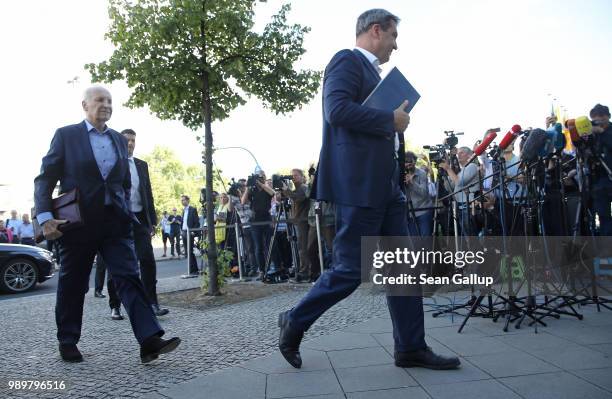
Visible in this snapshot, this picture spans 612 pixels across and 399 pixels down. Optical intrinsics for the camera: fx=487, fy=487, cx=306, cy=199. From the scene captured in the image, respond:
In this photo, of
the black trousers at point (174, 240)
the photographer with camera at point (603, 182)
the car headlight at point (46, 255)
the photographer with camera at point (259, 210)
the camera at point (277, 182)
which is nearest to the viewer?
the photographer with camera at point (603, 182)

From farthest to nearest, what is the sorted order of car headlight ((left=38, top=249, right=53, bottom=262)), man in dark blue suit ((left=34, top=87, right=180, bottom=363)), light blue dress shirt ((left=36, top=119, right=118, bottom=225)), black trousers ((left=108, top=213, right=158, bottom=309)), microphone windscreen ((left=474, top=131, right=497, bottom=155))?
car headlight ((left=38, top=249, right=53, bottom=262))
black trousers ((left=108, top=213, right=158, bottom=309))
microphone windscreen ((left=474, top=131, right=497, bottom=155))
light blue dress shirt ((left=36, top=119, right=118, bottom=225))
man in dark blue suit ((left=34, top=87, right=180, bottom=363))

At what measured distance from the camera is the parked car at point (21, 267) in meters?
10.3

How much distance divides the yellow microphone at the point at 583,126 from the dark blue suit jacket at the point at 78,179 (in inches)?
168

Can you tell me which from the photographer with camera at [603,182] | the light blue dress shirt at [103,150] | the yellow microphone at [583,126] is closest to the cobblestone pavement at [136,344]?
the light blue dress shirt at [103,150]

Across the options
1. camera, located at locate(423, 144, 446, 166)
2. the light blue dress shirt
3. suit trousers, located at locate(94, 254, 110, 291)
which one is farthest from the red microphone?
suit trousers, located at locate(94, 254, 110, 291)

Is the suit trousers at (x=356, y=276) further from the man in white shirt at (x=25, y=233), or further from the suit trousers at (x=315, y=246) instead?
the man in white shirt at (x=25, y=233)

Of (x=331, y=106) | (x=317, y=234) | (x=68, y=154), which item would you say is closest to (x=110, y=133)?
(x=68, y=154)

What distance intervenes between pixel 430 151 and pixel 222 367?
4986 mm

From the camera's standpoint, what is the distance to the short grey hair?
329 centimetres

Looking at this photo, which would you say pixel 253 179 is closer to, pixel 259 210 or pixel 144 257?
pixel 259 210

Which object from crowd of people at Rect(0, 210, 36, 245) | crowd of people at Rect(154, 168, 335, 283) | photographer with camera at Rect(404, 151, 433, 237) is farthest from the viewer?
crowd of people at Rect(0, 210, 36, 245)

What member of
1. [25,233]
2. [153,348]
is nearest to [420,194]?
[153,348]

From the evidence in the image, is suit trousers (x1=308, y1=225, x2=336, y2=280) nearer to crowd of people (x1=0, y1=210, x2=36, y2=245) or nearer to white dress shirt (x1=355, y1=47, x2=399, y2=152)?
white dress shirt (x1=355, y1=47, x2=399, y2=152)

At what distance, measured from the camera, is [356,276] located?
10.1ft
